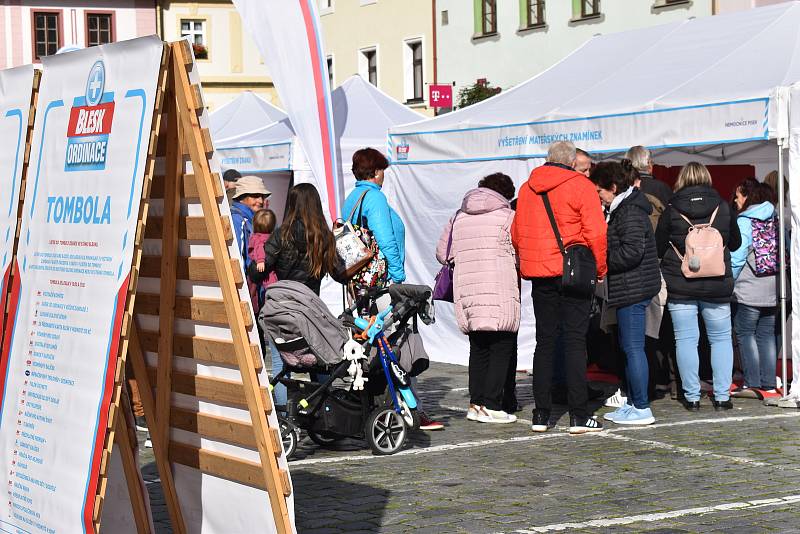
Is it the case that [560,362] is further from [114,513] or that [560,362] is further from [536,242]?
[114,513]

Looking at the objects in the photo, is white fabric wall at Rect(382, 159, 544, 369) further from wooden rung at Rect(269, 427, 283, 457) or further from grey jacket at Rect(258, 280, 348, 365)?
wooden rung at Rect(269, 427, 283, 457)

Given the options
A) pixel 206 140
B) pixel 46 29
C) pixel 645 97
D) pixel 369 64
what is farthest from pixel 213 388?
pixel 46 29

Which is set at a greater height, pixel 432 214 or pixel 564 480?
pixel 432 214

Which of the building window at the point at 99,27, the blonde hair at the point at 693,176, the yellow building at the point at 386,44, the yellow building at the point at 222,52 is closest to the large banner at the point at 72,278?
the blonde hair at the point at 693,176

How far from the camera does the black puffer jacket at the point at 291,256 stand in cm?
880

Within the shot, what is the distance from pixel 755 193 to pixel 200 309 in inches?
260

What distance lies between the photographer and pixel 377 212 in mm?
9484

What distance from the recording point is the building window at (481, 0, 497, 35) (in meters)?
36.0

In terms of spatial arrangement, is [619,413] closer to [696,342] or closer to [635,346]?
[635,346]

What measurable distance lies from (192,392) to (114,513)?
2.76ft

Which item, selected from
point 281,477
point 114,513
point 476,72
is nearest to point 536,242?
point 114,513

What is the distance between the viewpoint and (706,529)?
249 inches

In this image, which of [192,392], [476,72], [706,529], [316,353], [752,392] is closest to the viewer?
[192,392]

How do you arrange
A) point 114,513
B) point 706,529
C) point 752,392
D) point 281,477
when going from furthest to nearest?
point 752,392
point 706,529
point 114,513
point 281,477
